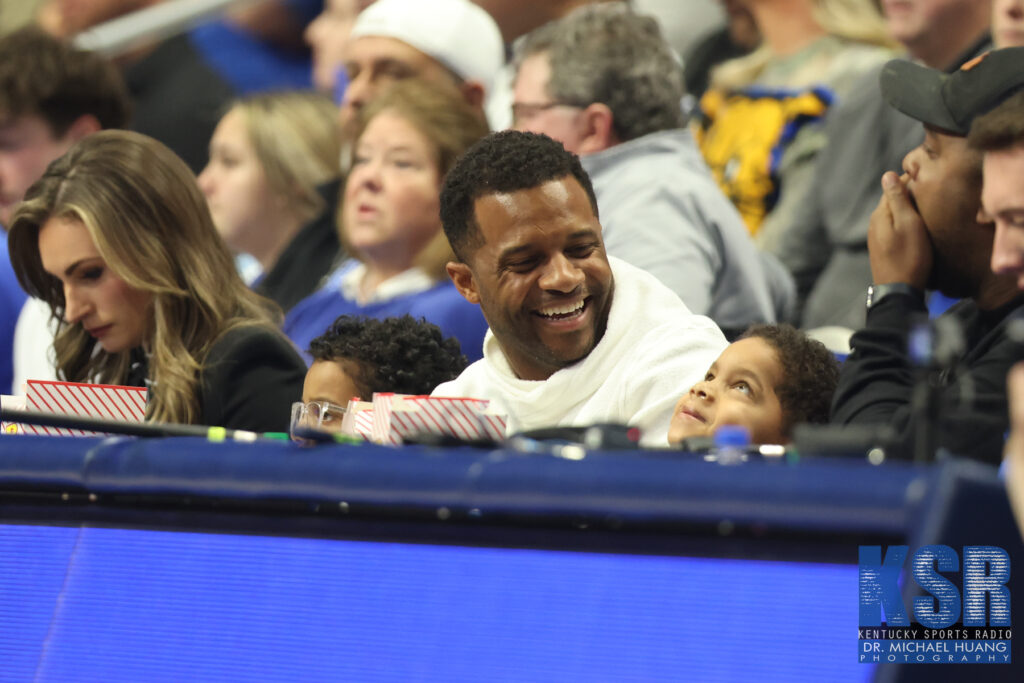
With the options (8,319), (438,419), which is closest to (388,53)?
(8,319)

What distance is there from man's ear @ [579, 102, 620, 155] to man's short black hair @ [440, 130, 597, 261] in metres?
1.02

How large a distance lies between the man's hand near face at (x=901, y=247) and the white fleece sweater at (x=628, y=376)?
348 mm

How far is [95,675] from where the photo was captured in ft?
5.61

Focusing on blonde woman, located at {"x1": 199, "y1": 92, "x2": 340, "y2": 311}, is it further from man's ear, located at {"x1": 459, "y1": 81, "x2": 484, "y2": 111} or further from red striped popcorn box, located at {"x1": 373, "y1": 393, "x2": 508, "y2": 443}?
red striped popcorn box, located at {"x1": 373, "y1": 393, "x2": 508, "y2": 443}

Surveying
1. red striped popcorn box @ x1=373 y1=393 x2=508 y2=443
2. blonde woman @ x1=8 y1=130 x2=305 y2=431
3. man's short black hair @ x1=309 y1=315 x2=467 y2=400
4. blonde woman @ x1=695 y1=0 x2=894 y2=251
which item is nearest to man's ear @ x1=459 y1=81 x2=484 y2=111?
blonde woman @ x1=695 y1=0 x2=894 y2=251

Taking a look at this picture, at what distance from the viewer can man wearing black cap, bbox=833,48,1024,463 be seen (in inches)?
83.4

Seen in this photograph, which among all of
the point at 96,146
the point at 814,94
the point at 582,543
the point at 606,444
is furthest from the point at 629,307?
the point at 814,94

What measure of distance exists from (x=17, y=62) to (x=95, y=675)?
117 inches

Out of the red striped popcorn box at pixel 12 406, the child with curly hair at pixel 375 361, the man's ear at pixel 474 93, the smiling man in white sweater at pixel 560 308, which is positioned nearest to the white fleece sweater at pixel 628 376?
the smiling man in white sweater at pixel 560 308

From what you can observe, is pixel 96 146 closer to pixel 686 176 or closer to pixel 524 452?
pixel 686 176

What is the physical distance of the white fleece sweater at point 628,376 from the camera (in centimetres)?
242

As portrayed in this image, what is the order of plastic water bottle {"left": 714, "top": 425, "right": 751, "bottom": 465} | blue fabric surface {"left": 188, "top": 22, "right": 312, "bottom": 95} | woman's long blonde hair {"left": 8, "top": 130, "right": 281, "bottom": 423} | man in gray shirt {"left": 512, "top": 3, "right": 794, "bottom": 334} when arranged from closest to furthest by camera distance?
plastic water bottle {"left": 714, "top": 425, "right": 751, "bottom": 465}, woman's long blonde hair {"left": 8, "top": 130, "right": 281, "bottom": 423}, man in gray shirt {"left": 512, "top": 3, "right": 794, "bottom": 334}, blue fabric surface {"left": 188, "top": 22, "right": 312, "bottom": 95}

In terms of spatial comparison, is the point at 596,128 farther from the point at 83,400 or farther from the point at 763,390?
the point at 83,400

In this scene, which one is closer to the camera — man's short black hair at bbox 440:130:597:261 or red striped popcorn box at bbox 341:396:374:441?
red striped popcorn box at bbox 341:396:374:441
